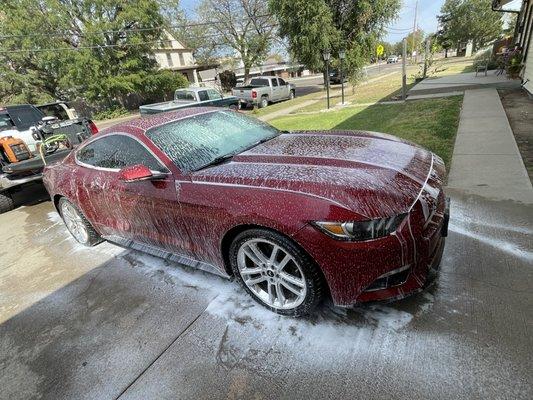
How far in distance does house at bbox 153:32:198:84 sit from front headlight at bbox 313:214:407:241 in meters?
38.3

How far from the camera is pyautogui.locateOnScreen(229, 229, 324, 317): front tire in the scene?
89.1 inches

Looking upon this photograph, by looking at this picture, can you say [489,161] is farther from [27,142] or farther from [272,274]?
[27,142]

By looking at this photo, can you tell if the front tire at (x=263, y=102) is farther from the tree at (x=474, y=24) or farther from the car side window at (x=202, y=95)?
the tree at (x=474, y=24)

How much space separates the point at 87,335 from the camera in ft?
9.09

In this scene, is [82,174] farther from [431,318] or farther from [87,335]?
[431,318]

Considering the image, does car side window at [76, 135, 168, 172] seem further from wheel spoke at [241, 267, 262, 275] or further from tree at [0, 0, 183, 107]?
tree at [0, 0, 183, 107]

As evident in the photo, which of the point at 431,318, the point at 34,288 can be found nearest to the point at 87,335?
the point at 34,288

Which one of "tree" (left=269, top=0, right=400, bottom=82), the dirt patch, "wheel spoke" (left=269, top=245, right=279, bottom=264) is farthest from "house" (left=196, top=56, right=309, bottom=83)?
"wheel spoke" (left=269, top=245, right=279, bottom=264)

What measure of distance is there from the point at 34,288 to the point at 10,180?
3.33 metres

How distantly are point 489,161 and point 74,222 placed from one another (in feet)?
19.7

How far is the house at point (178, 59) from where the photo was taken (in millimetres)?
37375

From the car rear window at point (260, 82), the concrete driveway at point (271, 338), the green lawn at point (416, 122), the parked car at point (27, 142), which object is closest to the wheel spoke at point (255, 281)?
the concrete driveway at point (271, 338)

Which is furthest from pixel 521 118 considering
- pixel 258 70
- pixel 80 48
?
pixel 258 70

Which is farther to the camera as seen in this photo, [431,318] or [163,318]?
[163,318]
